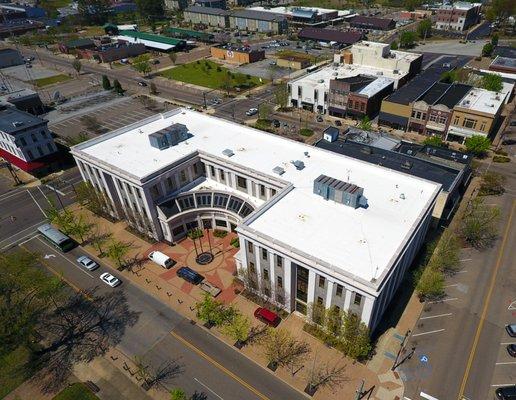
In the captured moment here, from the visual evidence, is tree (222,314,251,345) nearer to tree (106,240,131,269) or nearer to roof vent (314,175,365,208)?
roof vent (314,175,365,208)

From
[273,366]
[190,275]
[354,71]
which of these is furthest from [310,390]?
[354,71]

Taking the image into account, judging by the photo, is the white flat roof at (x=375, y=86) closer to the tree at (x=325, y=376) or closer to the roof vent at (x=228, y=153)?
the roof vent at (x=228, y=153)

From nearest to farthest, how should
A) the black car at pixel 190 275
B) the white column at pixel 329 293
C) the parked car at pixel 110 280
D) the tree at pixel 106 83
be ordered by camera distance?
the white column at pixel 329 293 → the black car at pixel 190 275 → the parked car at pixel 110 280 → the tree at pixel 106 83

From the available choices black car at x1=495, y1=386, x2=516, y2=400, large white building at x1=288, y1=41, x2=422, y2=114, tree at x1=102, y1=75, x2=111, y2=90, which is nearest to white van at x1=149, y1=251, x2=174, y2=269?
black car at x1=495, y1=386, x2=516, y2=400

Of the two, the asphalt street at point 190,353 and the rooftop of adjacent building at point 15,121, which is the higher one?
the rooftop of adjacent building at point 15,121

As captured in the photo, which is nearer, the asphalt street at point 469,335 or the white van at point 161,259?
the asphalt street at point 469,335

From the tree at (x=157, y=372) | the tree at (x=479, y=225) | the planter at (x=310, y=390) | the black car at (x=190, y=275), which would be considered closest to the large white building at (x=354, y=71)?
the tree at (x=479, y=225)
